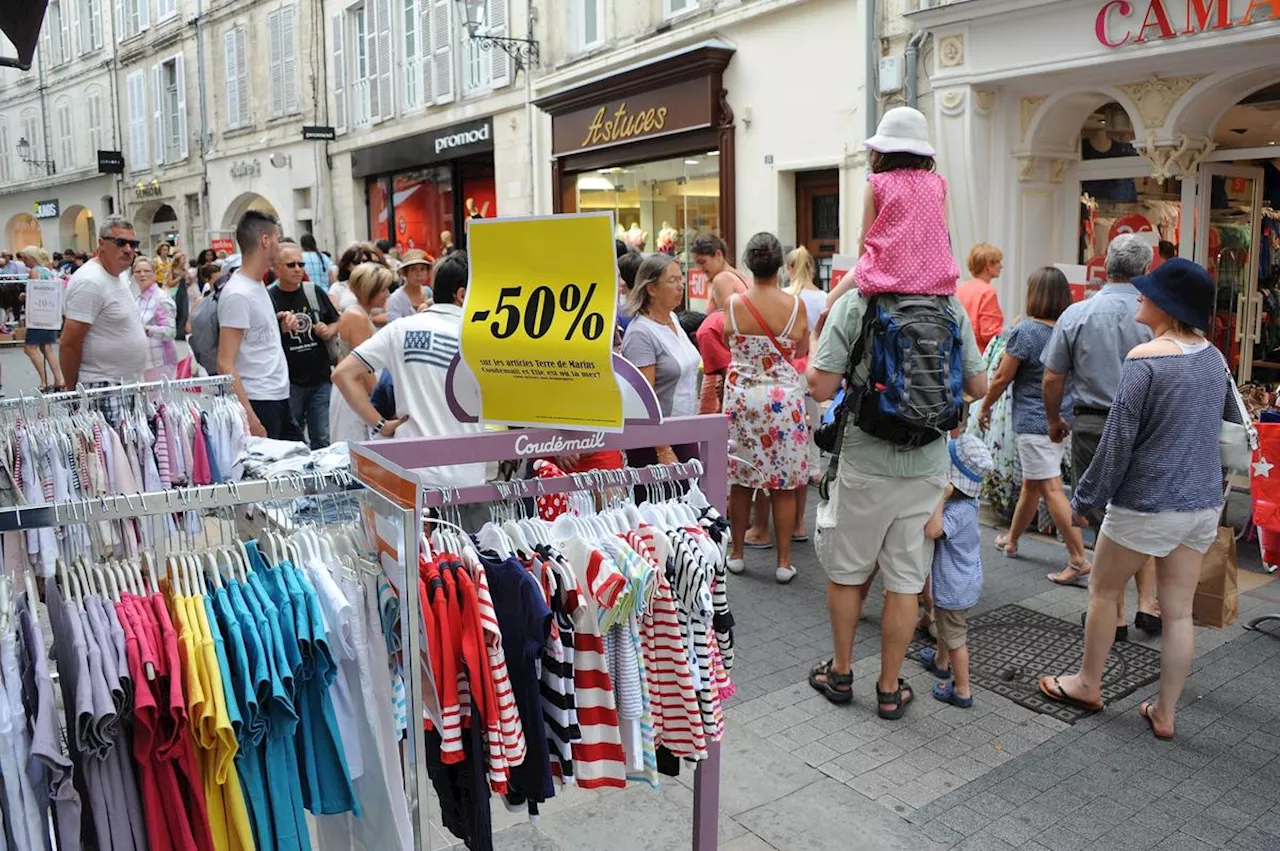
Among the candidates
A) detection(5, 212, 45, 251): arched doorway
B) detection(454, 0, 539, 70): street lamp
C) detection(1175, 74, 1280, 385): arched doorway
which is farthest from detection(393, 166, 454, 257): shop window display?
detection(5, 212, 45, 251): arched doorway

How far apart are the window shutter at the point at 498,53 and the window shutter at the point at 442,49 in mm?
1226

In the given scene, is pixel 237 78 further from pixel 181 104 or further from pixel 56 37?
pixel 56 37

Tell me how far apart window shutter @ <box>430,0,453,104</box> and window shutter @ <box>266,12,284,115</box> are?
232 inches

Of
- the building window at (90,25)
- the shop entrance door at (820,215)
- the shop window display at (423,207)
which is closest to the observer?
the shop entrance door at (820,215)

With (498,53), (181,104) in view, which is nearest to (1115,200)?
(498,53)

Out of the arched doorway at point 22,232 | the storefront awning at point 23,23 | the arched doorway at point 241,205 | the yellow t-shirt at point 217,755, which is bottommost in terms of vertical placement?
the yellow t-shirt at point 217,755

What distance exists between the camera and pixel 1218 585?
419cm

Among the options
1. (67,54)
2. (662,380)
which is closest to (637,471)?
(662,380)

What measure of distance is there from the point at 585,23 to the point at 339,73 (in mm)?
7814

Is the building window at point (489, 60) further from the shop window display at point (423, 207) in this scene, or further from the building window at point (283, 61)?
the building window at point (283, 61)

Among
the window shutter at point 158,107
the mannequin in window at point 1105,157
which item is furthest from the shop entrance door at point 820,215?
the window shutter at point 158,107

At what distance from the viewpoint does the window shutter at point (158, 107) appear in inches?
1042

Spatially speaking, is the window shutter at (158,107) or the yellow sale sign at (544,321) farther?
the window shutter at (158,107)

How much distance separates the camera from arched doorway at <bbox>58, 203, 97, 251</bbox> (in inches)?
1271
